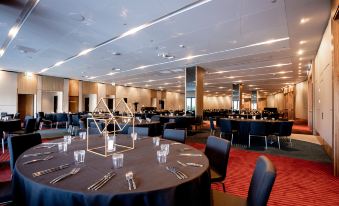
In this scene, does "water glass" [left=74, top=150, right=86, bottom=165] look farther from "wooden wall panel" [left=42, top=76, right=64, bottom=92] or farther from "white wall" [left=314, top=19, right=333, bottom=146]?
"wooden wall panel" [left=42, top=76, right=64, bottom=92]

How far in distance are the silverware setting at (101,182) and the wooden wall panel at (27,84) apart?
14.5 m

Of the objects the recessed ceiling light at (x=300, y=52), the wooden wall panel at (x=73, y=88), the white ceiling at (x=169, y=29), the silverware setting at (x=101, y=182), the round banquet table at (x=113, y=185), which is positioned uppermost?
the recessed ceiling light at (x=300, y=52)

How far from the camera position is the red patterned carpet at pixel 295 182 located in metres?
2.84

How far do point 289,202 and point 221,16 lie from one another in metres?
3.93

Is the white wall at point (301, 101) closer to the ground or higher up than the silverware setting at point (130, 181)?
higher up

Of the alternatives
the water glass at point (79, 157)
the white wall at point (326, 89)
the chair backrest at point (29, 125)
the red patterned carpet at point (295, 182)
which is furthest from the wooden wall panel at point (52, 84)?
the white wall at point (326, 89)

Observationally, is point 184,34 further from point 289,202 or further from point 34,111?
point 34,111

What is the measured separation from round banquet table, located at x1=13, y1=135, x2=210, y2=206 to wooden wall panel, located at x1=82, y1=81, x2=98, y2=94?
15.4 metres

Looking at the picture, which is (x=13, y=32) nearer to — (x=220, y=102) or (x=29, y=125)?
(x=29, y=125)

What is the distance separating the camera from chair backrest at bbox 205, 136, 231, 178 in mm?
2284

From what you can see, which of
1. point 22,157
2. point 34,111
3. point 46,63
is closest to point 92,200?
point 22,157

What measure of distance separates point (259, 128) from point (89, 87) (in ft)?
47.1

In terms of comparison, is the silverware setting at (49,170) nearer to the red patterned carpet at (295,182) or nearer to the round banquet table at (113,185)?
the round banquet table at (113,185)

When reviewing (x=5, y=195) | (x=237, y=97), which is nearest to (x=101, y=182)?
(x=5, y=195)
